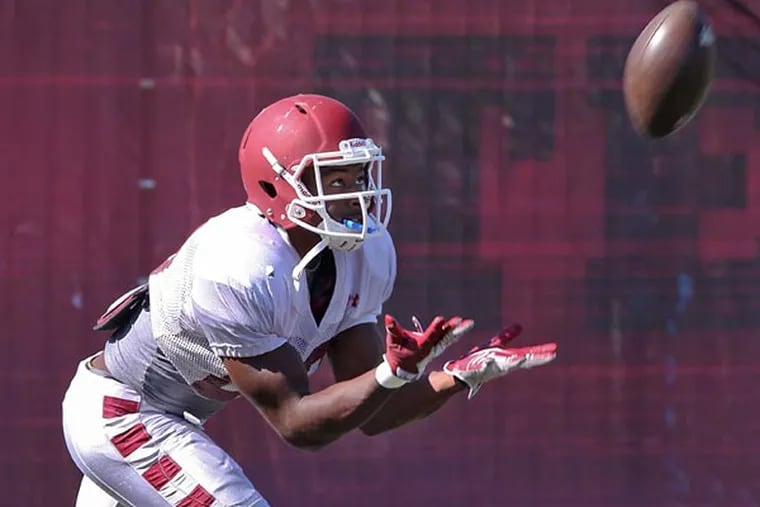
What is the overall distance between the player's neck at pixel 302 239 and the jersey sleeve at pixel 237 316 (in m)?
0.21

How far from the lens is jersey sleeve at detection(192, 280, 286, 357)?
3139 mm

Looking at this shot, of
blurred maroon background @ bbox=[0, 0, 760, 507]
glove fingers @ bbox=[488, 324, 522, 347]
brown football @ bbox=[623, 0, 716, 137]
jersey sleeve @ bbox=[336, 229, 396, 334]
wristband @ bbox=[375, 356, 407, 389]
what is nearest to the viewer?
wristband @ bbox=[375, 356, 407, 389]

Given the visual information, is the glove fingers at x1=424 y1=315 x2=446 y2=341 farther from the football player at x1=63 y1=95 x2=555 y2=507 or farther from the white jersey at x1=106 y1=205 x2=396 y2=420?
the white jersey at x1=106 y1=205 x2=396 y2=420

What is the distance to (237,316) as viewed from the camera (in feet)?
10.3

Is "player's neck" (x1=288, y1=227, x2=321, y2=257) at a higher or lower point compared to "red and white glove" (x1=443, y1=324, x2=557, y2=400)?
higher

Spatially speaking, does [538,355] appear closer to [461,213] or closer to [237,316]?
[237,316]

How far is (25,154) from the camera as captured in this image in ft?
16.2

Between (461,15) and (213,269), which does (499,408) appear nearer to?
(461,15)

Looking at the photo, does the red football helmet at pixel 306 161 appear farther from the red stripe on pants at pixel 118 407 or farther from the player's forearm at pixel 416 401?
the red stripe on pants at pixel 118 407

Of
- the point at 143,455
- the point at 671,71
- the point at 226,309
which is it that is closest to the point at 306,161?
the point at 226,309

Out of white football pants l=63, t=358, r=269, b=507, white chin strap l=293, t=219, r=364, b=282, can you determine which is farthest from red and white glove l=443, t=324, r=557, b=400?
white football pants l=63, t=358, r=269, b=507

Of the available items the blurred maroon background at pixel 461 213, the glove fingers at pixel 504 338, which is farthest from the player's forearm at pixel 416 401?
the blurred maroon background at pixel 461 213

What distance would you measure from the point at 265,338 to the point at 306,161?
0.39 m

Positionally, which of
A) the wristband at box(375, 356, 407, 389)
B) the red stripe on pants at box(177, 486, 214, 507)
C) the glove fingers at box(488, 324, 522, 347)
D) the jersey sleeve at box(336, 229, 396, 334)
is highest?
the jersey sleeve at box(336, 229, 396, 334)
